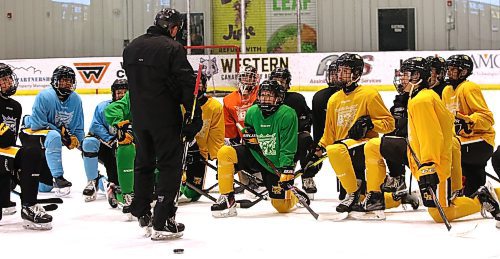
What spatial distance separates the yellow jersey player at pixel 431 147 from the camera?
3.95 meters

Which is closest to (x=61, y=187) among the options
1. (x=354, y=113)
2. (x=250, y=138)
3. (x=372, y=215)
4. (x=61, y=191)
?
(x=61, y=191)

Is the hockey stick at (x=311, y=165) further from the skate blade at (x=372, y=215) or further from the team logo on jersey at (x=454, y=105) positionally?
the team logo on jersey at (x=454, y=105)

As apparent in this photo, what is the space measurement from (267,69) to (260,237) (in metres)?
7.65

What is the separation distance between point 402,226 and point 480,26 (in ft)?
34.0

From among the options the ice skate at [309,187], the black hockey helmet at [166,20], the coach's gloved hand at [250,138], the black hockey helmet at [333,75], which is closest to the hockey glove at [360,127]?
the black hockey helmet at [333,75]

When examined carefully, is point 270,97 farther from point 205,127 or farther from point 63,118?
point 63,118

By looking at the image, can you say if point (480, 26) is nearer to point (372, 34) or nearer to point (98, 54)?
A: point (372, 34)

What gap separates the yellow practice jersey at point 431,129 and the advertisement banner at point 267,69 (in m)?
6.86

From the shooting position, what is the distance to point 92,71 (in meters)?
11.6

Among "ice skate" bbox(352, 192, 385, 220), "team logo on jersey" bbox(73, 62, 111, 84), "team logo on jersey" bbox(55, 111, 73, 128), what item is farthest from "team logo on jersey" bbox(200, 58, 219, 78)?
"ice skate" bbox(352, 192, 385, 220)

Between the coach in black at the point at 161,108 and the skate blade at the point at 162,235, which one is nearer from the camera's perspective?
the coach in black at the point at 161,108

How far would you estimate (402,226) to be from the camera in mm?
4156

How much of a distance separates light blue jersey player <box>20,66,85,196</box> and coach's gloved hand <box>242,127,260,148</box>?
55.7 inches

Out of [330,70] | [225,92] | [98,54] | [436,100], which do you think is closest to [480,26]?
[225,92]
